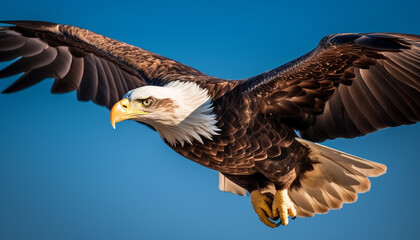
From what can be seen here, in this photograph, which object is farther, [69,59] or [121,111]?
[69,59]

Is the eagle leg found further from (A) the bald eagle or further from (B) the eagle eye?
(B) the eagle eye

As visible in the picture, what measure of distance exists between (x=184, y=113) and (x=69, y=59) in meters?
1.79

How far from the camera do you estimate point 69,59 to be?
4543mm

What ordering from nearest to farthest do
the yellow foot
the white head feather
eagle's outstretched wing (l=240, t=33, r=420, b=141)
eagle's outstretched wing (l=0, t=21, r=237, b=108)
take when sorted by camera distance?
eagle's outstretched wing (l=240, t=33, r=420, b=141) → the white head feather → the yellow foot → eagle's outstretched wing (l=0, t=21, r=237, b=108)

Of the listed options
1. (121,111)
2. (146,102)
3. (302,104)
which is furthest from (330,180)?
(121,111)

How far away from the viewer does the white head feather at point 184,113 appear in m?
3.16

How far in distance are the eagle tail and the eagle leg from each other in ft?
0.94

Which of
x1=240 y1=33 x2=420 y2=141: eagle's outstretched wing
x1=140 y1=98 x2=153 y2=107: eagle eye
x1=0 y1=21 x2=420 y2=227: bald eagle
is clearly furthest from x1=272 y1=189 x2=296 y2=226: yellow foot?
x1=140 y1=98 x2=153 y2=107: eagle eye

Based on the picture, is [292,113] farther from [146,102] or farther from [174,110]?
[146,102]


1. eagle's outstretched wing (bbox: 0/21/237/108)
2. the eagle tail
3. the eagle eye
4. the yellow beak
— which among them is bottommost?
the eagle tail

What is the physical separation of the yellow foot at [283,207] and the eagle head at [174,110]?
0.77m

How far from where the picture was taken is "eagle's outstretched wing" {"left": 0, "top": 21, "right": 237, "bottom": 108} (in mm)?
4336

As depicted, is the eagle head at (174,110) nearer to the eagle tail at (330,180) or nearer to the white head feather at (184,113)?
the white head feather at (184,113)

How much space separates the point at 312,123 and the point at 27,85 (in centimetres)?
251
